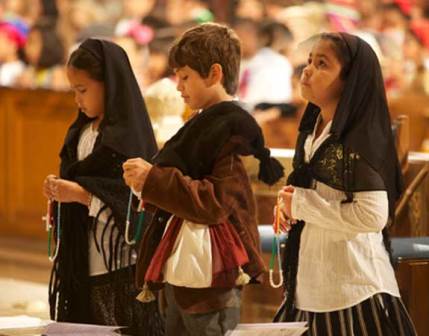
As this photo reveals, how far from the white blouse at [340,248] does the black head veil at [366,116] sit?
10 centimetres

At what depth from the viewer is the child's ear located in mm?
4012

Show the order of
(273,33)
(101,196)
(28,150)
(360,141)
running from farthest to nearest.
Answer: (28,150) < (273,33) < (101,196) < (360,141)

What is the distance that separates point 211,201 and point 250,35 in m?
6.31

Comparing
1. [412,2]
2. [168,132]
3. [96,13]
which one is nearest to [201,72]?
[168,132]

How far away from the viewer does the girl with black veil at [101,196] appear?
4.50m

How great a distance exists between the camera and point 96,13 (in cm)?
1152

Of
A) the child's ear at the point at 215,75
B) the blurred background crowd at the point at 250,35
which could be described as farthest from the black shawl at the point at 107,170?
the blurred background crowd at the point at 250,35

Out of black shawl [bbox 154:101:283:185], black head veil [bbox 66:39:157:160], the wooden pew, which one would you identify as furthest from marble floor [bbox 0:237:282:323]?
black shawl [bbox 154:101:283:185]

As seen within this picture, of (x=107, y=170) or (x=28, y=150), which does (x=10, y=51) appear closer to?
(x=28, y=150)

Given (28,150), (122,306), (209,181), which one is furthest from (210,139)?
(28,150)

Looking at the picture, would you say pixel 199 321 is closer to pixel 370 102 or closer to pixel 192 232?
pixel 192 232

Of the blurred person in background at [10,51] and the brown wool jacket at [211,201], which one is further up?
the blurred person in background at [10,51]

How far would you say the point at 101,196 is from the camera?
448cm

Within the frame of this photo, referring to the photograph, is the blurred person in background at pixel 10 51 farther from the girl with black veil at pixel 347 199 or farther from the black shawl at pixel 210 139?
the girl with black veil at pixel 347 199
